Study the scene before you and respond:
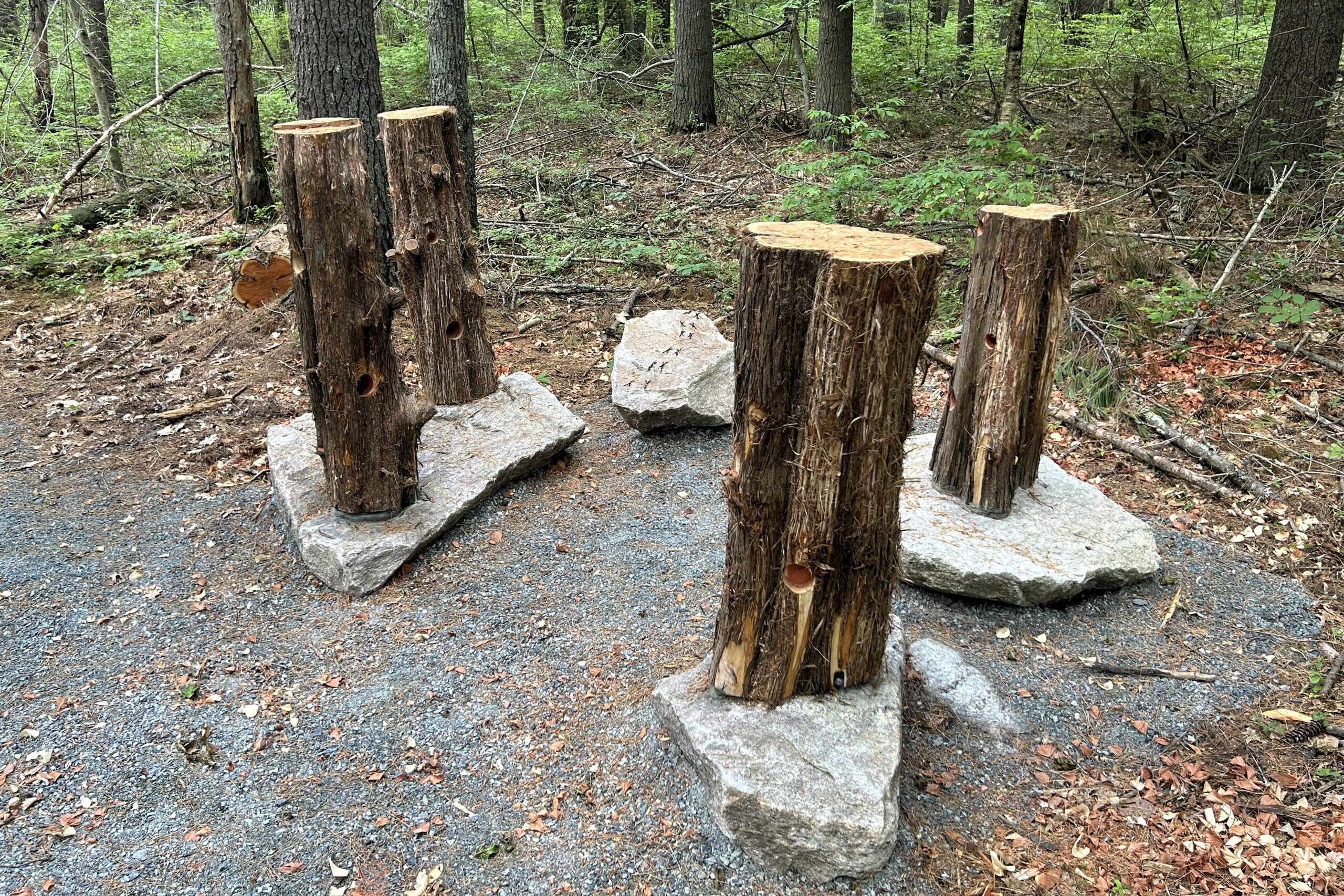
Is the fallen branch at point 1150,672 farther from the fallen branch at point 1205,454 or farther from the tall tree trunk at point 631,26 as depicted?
the tall tree trunk at point 631,26

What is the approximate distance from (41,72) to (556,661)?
12756 millimetres

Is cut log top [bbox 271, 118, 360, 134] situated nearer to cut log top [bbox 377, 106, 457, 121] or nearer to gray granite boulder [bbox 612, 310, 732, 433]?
cut log top [bbox 377, 106, 457, 121]

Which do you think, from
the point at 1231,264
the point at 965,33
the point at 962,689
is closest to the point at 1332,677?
the point at 962,689

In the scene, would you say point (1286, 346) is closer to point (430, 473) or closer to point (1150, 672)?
point (1150, 672)

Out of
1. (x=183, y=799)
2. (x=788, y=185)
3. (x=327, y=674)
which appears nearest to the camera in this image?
(x=183, y=799)

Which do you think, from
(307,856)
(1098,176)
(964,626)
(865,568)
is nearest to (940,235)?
(1098,176)

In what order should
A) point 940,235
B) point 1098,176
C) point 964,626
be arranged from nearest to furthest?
1. point 964,626
2. point 940,235
3. point 1098,176

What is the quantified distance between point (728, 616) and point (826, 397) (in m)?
0.94

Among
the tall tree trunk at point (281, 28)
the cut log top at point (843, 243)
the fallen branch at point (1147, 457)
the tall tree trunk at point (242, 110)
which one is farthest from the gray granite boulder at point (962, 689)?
Result: the tall tree trunk at point (281, 28)

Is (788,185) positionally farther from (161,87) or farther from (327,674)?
(161,87)

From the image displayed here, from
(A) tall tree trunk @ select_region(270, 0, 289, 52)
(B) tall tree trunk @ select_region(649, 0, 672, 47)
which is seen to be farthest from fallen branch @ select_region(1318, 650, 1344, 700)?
(A) tall tree trunk @ select_region(270, 0, 289, 52)

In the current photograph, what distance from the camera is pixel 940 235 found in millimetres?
8109

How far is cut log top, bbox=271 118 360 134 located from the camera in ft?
12.9

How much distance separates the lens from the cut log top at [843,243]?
2604mm
